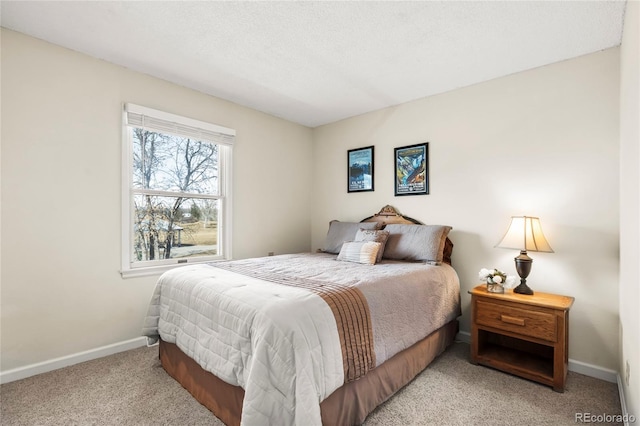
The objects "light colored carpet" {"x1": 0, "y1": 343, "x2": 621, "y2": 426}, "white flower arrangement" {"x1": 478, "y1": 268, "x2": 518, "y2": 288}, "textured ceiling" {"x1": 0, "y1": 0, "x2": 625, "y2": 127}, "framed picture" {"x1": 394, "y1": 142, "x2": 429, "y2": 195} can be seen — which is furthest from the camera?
"framed picture" {"x1": 394, "y1": 142, "x2": 429, "y2": 195}

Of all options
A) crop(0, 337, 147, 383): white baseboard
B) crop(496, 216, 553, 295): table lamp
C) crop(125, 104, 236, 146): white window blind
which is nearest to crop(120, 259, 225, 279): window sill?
crop(0, 337, 147, 383): white baseboard

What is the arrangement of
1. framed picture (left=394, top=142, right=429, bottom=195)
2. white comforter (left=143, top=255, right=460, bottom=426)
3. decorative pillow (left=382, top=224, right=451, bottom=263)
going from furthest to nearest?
framed picture (left=394, top=142, right=429, bottom=195) → decorative pillow (left=382, top=224, right=451, bottom=263) → white comforter (left=143, top=255, right=460, bottom=426)

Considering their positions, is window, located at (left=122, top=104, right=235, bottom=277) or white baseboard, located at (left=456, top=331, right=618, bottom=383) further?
window, located at (left=122, top=104, right=235, bottom=277)

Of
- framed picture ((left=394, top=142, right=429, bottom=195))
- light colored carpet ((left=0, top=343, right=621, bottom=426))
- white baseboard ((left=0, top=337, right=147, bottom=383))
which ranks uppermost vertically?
framed picture ((left=394, top=142, right=429, bottom=195))

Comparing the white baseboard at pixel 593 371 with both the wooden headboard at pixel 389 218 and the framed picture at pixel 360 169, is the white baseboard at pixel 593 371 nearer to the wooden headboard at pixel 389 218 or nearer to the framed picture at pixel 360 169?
the wooden headboard at pixel 389 218

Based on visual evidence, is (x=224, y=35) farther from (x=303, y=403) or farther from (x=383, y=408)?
(x=383, y=408)

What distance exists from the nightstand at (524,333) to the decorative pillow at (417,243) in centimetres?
48

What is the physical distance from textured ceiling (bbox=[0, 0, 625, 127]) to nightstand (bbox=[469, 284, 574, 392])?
191cm

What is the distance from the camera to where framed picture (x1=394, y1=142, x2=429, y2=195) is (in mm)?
3375

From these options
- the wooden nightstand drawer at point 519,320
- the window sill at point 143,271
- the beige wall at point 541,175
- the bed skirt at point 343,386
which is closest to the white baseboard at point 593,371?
the beige wall at point 541,175

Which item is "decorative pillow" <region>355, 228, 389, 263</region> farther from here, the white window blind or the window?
the white window blind

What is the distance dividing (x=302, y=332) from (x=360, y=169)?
2789 millimetres

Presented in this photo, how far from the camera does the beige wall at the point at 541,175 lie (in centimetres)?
238

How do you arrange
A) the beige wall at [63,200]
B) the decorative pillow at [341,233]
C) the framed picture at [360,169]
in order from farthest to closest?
the framed picture at [360,169] < the decorative pillow at [341,233] < the beige wall at [63,200]
